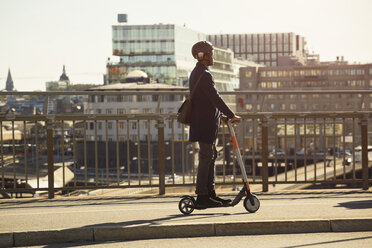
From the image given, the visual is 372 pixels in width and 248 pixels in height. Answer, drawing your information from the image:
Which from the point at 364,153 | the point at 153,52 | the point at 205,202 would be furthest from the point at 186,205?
the point at 153,52

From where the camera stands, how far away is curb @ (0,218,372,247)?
19.3 feet

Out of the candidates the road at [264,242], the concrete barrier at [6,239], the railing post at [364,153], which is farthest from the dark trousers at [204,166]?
the railing post at [364,153]

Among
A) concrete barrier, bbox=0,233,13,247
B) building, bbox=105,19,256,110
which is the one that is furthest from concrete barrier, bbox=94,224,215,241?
building, bbox=105,19,256,110

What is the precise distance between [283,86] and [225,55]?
14.4 metres

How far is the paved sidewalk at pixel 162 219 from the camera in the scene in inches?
234

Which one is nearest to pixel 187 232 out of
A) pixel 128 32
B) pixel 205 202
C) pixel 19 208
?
pixel 205 202

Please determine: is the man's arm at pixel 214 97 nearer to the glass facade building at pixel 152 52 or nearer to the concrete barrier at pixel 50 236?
the concrete barrier at pixel 50 236

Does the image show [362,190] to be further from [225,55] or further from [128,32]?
[225,55]

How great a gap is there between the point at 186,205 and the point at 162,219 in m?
0.42

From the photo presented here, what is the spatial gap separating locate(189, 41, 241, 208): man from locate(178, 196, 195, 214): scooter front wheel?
0.32 ft

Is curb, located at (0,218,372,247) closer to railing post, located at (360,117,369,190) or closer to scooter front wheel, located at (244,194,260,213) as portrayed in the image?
scooter front wheel, located at (244,194,260,213)

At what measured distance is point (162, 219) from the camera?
655 centimetres

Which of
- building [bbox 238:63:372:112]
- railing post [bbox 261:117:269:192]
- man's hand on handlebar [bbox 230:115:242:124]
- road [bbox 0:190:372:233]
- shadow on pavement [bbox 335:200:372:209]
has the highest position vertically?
building [bbox 238:63:372:112]

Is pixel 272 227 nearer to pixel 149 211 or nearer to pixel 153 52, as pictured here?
pixel 149 211
